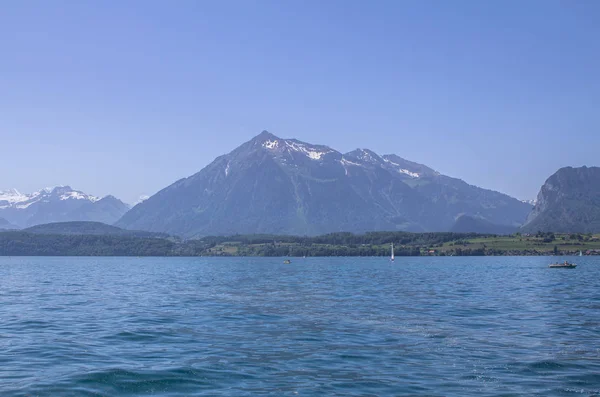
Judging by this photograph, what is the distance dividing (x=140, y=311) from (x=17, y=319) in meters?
10.9

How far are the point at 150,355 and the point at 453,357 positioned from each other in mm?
17417

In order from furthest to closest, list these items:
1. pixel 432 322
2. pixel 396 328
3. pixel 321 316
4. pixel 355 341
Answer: pixel 321 316, pixel 432 322, pixel 396 328, pixel 355 341

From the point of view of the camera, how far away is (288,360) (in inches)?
1348

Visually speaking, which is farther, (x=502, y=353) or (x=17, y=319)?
(x=17, y=319)

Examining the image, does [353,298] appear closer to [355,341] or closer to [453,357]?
[355,341]

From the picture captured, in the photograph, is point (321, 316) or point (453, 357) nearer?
point (453, 357)

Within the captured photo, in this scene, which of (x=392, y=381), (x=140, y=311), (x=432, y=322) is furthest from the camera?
(x=140, y=311)

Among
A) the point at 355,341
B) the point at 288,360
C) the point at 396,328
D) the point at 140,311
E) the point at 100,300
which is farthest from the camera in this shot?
the point at 100,300

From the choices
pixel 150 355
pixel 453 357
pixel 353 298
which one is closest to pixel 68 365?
pixel 150 355

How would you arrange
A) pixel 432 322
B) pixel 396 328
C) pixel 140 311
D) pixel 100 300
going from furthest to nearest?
pixel 100 300
pixel 140 311
pixel 432 322
pixel 396 328

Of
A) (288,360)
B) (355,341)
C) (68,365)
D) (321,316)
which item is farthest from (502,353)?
(68,365)

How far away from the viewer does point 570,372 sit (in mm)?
31375

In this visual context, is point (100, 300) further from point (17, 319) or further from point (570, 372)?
point (570, 372)

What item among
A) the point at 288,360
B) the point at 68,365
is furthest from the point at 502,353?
the point at 68,365
